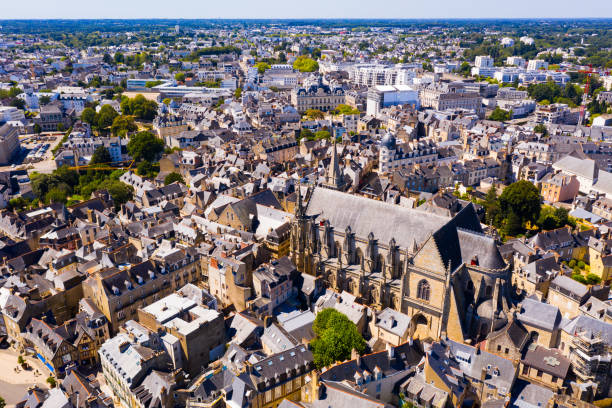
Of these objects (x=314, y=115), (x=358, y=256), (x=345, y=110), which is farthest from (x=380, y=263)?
(x=345, y=110)

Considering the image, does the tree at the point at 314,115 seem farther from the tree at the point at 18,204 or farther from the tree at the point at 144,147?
the tree at the point at 18,204

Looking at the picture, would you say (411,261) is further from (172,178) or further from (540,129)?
(540,129)

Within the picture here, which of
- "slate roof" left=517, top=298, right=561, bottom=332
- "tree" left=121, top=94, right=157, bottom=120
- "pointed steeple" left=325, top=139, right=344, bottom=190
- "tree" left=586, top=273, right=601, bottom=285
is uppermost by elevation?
"pointed steeple" left=325, top=139, right=344, bottom=190

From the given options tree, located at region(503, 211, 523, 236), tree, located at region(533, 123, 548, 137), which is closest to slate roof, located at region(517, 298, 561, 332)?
tree, located at region(503, 211, 523, 236)

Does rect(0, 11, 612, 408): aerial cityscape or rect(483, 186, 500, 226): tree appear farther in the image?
rect(483, 186, 500, 226): tree

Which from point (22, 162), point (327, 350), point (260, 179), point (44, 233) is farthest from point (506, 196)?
point (22, 162)

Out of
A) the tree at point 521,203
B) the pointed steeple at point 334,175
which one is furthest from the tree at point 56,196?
the tree at point 521,203

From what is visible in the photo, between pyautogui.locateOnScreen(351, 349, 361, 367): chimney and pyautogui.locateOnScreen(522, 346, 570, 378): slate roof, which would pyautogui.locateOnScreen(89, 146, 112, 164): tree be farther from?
pyautogui.locateOnScreen(522, 346, 570, 378): slate roof

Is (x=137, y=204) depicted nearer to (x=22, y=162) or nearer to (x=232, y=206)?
(x=232, y=206)
